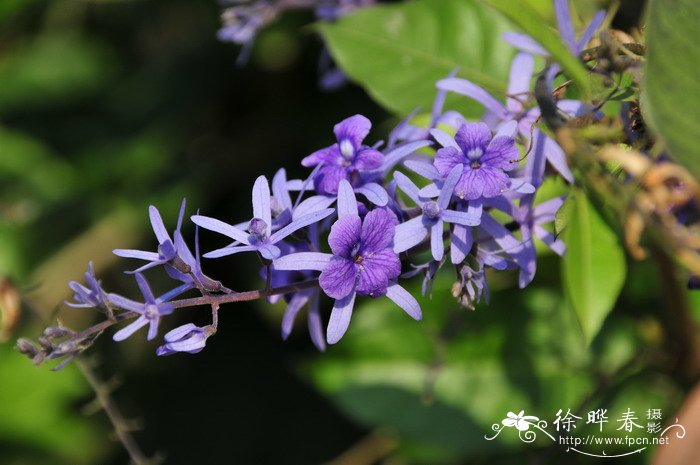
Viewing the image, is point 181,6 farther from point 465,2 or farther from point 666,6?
point 666,6

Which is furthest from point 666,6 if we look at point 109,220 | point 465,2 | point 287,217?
point 109,220

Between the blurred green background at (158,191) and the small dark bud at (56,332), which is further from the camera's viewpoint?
the blurred green background at (158,191)

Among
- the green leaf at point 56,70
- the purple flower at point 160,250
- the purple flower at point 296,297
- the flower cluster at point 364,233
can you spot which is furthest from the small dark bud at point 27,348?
the green leaf at point 56,70

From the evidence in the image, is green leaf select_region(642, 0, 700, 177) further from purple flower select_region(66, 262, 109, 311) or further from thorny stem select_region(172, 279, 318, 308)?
purple flower select_region(66, 262, 109, 311)

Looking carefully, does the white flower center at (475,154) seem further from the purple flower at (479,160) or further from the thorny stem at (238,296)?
the thorny stem at (238,296)

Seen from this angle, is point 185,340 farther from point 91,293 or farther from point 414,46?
point 414,46

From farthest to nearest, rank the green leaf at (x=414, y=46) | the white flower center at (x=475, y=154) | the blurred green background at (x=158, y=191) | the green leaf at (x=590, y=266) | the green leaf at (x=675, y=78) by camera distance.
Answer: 1. the blurred green background at (x=158, y=191)
2. the green leaf at (x=414, y=46)
3. the green leaf at (x=590, y=266)
4. the white flower center at (x=475, y=154)
5. the green leaf at (x=675, y=78)
